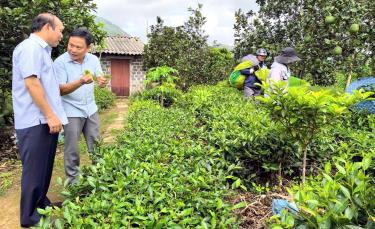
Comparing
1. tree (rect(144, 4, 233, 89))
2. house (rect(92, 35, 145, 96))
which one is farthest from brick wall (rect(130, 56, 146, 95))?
tree (rect(144, 4, 233, 89))

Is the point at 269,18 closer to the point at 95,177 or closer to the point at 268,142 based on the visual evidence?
the point at 268,142

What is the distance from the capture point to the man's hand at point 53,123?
3.34 meters

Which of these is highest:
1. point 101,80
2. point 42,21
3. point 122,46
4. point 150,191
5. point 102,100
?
point 122,46

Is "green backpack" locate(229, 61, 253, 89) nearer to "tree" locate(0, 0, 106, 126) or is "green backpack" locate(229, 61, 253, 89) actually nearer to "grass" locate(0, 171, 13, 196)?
"tree" locate(0, 0, 106, 126)

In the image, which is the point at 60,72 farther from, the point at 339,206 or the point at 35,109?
the point at 339,206

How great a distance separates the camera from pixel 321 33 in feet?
26.0

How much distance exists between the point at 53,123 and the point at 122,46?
2009 cm

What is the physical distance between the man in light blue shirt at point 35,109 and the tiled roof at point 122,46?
16.9 metres

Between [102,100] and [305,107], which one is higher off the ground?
[305,107]

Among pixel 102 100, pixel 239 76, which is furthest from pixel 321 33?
pixel 102 100

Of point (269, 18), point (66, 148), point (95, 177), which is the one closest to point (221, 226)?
point (95, 177)

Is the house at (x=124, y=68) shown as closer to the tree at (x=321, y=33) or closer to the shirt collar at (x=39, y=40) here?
the tree at (x=321, y=33)

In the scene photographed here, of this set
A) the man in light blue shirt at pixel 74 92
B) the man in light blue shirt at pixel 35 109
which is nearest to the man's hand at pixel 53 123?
the man in light blue shirt at pixel 35 109

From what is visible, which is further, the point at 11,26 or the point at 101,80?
the point at 11,26
